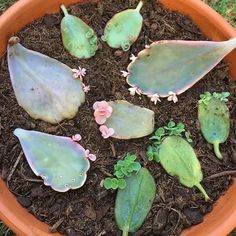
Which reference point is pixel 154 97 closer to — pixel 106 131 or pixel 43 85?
pixel 106 131

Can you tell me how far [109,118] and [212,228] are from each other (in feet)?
1.18

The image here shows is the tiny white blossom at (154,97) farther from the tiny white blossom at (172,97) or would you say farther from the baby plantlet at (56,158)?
the baby plantlet at (56,158)

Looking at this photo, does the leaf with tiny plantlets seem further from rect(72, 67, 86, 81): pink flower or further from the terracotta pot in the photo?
rect(72, 67, 86, 81): pink flower

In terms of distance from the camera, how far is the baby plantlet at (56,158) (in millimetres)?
1310

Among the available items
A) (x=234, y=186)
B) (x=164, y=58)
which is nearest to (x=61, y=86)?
(x=164, y=58)

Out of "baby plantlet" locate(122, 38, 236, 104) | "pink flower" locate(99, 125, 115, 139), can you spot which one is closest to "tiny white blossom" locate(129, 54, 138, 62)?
"baby plantlet" locate(122, 38, 236, 104)

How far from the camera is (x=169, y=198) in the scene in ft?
4.39

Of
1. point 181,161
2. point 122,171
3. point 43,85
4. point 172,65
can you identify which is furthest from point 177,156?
point 43,85

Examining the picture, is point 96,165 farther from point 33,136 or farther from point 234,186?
point 234,186

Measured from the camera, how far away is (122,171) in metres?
1.32

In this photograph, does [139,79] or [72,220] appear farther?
[139,79]

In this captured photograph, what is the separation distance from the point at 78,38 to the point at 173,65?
0.85ft

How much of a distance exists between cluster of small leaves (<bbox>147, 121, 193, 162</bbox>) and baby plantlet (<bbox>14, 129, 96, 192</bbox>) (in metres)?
0.15

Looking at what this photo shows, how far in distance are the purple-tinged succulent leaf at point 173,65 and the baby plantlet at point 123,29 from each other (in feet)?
0.24
